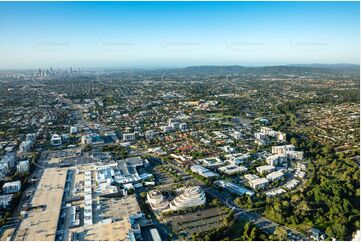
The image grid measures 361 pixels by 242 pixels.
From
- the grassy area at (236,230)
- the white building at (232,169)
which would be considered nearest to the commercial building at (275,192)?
the white building at (232,169)

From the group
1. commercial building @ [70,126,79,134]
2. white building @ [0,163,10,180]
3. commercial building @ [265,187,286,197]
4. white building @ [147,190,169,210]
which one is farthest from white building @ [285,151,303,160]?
commercial building @ [70,126,79,134]

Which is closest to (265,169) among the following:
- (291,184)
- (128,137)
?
(291,184)

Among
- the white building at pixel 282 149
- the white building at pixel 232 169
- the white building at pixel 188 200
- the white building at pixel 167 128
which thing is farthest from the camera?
the white building at pixel 167 128

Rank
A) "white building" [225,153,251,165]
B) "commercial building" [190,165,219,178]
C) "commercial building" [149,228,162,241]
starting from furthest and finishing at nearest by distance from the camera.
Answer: "white building" [225,153,251,165], "commercial building" [190,165,219,178], "commercial building" [149,228,162,241]

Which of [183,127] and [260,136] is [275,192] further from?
[183,127]

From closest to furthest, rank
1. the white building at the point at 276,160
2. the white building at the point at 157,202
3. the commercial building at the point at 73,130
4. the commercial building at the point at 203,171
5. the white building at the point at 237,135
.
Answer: the white building at the point at 157,202 < the commercial building at the point at 203,171 < the white building at the point at 276,160 < the white building at the point at 237,135 < the commercial building at the point at 73,130

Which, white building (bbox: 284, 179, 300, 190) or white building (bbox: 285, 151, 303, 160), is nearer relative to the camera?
white building (bbox: 284, 179, 300, 190)

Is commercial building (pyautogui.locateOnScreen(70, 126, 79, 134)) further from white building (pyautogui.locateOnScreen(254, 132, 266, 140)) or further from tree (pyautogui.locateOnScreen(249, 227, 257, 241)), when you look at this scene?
tree (pyautogui.locateOnScreen(249, 227, 257, 241))

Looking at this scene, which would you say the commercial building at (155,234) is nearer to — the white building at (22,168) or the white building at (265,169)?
the white building at (265,169)
